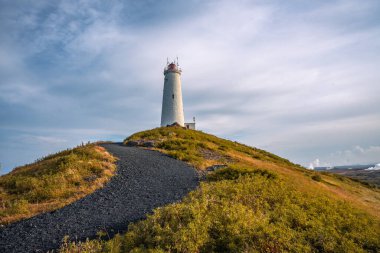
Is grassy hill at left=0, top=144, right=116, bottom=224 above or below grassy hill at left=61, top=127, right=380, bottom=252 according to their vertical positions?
above

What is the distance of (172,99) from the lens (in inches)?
1941

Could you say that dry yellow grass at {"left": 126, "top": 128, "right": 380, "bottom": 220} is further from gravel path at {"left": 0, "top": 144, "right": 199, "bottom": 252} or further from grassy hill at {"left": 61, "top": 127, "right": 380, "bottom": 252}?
gravel path at {"left": 0, "top": 144, "right": 199, "bottom": 252}

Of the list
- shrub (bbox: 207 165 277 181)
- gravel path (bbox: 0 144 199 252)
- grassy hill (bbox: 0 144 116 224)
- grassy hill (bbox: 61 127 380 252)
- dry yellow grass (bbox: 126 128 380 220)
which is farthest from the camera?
dry yellow grass (bbox: 126 128 380 220)

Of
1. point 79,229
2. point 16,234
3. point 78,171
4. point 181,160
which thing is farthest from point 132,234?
point 181,160

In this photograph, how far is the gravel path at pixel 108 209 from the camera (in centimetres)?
792

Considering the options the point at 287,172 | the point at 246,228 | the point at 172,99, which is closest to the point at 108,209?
the point at 246,228

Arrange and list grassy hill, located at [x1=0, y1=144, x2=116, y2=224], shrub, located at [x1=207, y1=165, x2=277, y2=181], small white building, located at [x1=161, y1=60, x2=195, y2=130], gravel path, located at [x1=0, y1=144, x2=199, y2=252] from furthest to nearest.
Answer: small white building, located at [x1=161, y1=60, x2=195, y2=130], shrub, located at [x1=207, y1=165, x2=277, y2=181], grassy hill, located at [x1=0, y1=144, x2=116, y2=224], gravel path, located at [x1=0, y1=144, x2=199, y2=252]

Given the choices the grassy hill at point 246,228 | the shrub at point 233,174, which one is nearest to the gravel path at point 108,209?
the grassy hill at point 246,228

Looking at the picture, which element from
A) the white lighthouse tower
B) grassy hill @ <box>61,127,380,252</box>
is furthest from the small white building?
grassy hill @ <box>61,127,380,252</box>

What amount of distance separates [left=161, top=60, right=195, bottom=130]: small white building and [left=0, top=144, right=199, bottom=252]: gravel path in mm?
31360

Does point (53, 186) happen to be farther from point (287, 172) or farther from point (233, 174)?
point (287, 172)

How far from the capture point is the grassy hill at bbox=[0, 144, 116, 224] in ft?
35.0

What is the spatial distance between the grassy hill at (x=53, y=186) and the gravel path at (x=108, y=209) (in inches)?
26.1

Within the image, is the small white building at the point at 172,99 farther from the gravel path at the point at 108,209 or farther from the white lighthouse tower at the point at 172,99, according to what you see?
the gravel path at the point at 108,209
